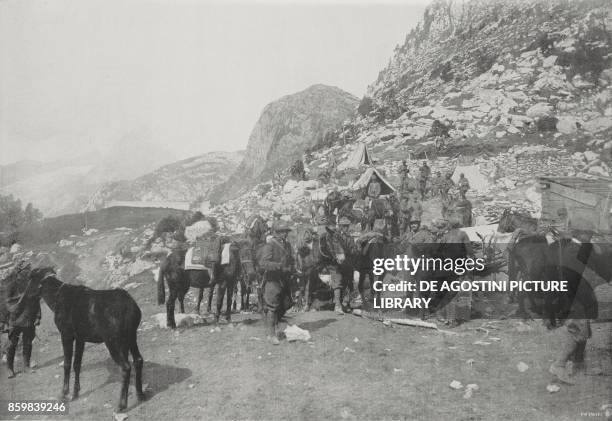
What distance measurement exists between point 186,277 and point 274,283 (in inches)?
74.4

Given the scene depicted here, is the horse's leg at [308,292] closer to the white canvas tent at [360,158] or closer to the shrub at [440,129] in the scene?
the white canvas tent at [360,158]

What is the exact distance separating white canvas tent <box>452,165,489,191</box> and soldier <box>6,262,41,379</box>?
13649 mm

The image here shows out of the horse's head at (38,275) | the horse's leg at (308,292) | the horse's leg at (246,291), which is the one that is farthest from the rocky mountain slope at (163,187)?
the horse's head at (38,275)

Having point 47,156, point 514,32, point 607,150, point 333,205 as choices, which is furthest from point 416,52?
point 47,156

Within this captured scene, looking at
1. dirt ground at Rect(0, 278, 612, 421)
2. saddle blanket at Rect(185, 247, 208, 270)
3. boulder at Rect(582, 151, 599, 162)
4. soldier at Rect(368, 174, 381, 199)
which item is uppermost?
boulder at Rect(582, 151, 599, 162)

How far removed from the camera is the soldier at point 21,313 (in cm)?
626

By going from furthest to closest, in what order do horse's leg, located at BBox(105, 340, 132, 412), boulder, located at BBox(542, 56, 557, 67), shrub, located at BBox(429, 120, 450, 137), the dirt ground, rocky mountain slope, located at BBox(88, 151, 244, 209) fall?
rocky mountain slope, located at BBox(88, 151, 244, 209)
boulder, located at BBox(542, 56, 557, 67)
shrub, located at BBox(429, 120, 450, 137)
horse's leg, located at BBox(105, 340, 132, 412)
the dirt ground

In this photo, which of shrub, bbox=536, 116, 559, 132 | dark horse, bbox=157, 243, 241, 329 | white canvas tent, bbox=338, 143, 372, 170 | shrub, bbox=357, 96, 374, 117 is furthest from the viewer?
shrub, bbox=357, 96, 374, 117

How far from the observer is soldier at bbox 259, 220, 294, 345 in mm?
6145

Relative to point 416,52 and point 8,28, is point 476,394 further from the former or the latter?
point 416,52

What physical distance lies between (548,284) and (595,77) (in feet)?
53.2

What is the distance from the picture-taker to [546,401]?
442 centimetres

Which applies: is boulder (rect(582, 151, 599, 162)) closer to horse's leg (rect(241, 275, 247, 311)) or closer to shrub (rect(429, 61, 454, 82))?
horse's leg (rect(241, 275, 247, 311))

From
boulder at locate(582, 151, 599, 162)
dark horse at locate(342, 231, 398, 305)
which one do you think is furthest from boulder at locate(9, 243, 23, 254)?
boulder at locate(582, 151, 599, 162)
